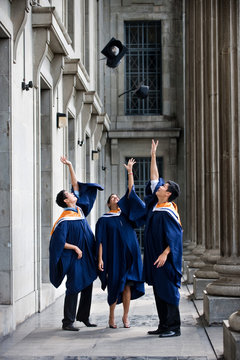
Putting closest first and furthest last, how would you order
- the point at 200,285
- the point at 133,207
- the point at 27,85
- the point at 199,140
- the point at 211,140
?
the point at 133,207, the point at 27,85, the point at 200,285, the point at 211,140, the point at 199,140

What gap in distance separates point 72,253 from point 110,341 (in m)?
1.43

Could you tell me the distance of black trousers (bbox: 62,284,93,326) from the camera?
8500 millimetres

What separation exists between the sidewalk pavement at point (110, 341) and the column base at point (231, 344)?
0.95 ft

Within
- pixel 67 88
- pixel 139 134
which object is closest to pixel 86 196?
pixel 67 88

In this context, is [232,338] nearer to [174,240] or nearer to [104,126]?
[174,240]

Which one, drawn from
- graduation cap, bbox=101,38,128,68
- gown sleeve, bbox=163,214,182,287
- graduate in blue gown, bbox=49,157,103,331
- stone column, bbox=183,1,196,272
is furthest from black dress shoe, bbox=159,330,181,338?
graduation cap, bbox=101,38,128,68

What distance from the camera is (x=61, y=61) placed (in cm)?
1238

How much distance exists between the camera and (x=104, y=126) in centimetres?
2239

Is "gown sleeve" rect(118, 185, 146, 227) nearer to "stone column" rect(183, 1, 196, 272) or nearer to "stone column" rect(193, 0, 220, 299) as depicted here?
"stone column" rect(193, 0, 220, 299)

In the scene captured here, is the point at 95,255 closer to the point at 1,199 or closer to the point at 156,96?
the point at 1,199

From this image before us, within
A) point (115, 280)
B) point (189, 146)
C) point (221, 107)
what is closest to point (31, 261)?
point (115, 280)

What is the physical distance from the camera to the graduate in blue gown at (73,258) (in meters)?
8.52

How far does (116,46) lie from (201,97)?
8.67 feet

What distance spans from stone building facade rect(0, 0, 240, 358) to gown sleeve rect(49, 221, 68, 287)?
1.62 ft
